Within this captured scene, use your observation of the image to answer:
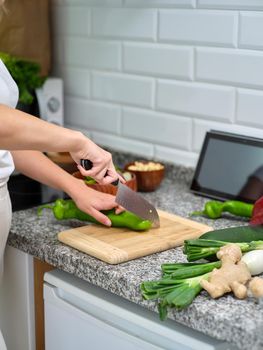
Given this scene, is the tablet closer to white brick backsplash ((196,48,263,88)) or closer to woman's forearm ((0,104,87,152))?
white brick backsplash ((196,48,263,88))

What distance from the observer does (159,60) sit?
1760mm

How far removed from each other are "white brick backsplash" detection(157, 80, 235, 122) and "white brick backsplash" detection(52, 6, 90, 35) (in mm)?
356

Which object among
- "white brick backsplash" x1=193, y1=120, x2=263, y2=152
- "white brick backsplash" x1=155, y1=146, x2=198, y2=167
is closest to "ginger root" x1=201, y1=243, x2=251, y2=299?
"white brick backsplash" x1=193, y1=120, x2=263, y2=152

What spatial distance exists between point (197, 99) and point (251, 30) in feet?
0.80

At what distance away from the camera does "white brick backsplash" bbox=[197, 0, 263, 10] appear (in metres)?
1.52

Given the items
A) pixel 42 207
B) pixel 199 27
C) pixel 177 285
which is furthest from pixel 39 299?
pixel 199 27

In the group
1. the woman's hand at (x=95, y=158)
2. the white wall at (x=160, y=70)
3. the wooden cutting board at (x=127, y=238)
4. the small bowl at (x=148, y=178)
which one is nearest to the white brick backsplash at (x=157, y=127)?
the white wall at (x=160, y=70)

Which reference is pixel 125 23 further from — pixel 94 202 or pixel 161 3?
pixel 94 202

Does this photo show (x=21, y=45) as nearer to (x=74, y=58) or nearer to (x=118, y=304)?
(x=74, y=58)

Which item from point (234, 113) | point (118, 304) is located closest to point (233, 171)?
point (234, 113)

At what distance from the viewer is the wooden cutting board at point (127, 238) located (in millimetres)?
1220

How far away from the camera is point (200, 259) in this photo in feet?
3.88

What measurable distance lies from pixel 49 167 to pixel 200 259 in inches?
17.2

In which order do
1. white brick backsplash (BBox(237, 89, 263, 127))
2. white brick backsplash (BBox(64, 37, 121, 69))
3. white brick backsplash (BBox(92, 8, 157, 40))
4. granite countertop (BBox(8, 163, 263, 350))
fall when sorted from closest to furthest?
1. granite countertop (BBox(8, 163, 263, 350))
2. white brick backsplash (BBox(237, 89, 263, 127))
3. white brick backsplash (BBox(92, 8, 157, 40))
4. white brick backsplash (BBox(64, 37, 121, 69))
